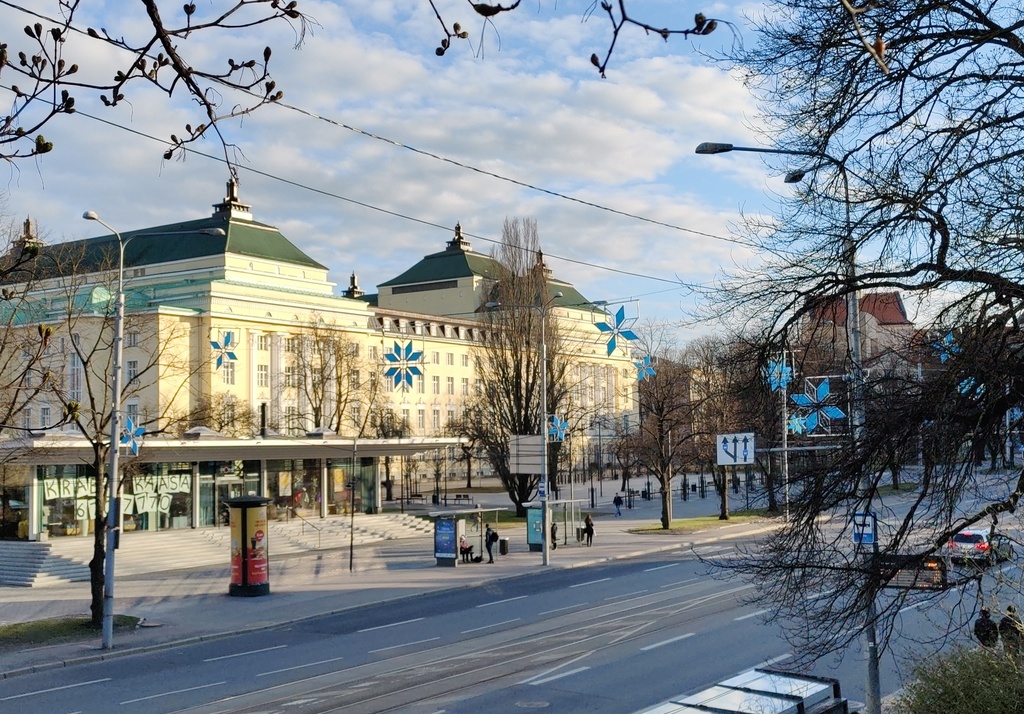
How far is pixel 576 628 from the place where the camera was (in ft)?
77.3

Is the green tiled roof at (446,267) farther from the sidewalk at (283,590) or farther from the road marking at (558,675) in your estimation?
the road marking at (558,675)

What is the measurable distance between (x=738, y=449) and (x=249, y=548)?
683 inches

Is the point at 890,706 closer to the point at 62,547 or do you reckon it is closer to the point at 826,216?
the point at 826,216

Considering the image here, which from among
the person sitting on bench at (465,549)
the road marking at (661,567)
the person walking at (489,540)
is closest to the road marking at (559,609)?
the road marking at (661,567)

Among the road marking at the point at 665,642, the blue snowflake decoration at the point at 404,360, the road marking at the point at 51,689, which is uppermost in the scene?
the blue snowflake decoration at the point at 404,360

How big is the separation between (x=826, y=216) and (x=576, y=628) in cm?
1509

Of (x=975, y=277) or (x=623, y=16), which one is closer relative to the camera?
(x=623, y=16)

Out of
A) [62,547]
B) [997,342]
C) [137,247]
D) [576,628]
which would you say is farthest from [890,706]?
[137,247]

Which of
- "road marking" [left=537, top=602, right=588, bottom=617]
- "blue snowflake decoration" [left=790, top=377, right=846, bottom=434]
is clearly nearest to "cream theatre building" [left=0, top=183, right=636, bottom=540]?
"road marking" [left=537, top=602, right=588, bottom=617]

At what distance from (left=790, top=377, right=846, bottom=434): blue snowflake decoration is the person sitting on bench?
2495cm

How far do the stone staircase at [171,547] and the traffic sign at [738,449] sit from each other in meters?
17.3

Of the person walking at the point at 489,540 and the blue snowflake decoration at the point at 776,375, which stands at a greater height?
the blue snowflake decoration at the point at 776,375

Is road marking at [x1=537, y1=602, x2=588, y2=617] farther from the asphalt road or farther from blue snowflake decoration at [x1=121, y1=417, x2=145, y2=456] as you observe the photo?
blue snowflake decoration at [x1=121, y1=417, x2=145, y2=456]

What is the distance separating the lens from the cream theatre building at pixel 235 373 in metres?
35.9
